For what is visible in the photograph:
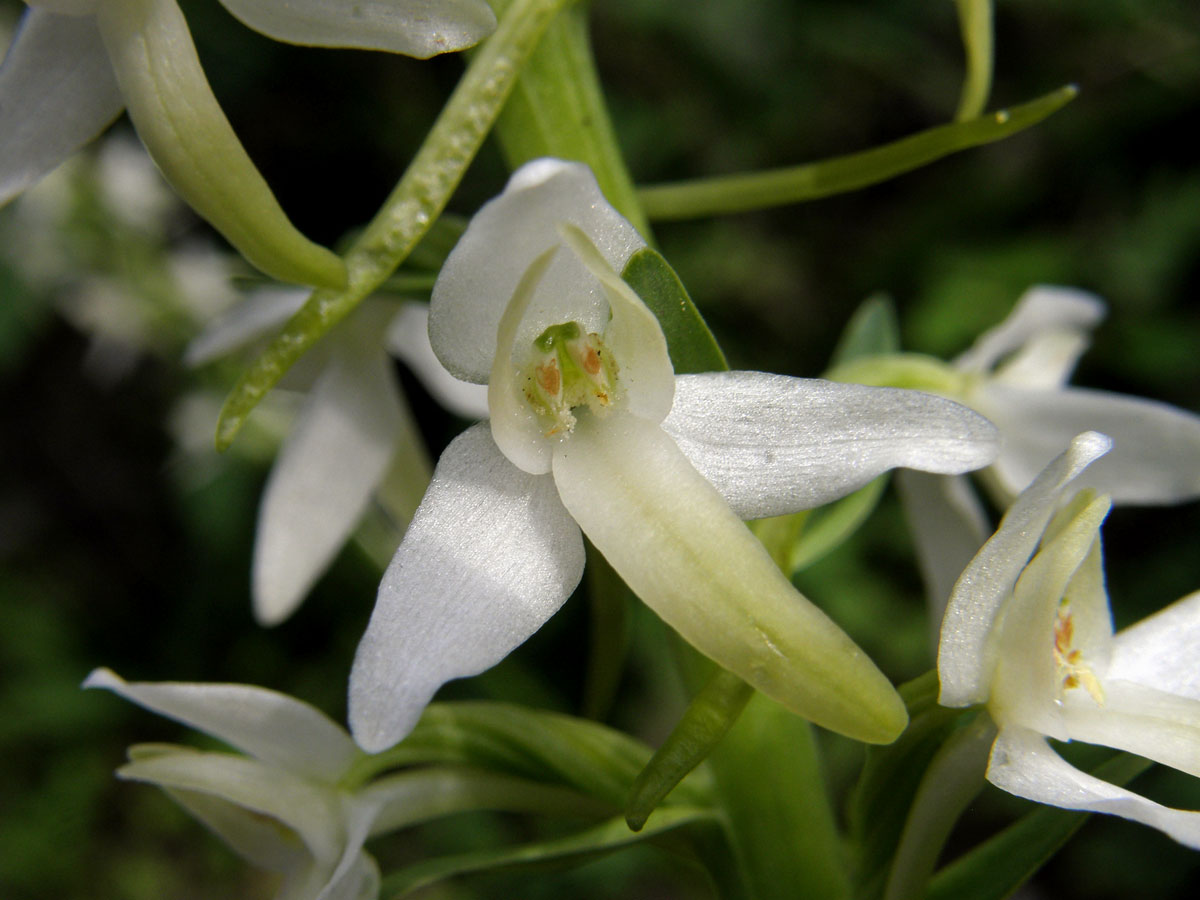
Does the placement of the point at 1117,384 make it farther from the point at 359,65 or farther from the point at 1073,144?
the point at 359,65

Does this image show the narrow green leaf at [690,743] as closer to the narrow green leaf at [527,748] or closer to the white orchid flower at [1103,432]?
the narrow green leaf at [527,748]

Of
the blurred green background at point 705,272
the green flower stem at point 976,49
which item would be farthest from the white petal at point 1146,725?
the blurred green background at point 705,272

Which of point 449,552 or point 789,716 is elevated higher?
point 449,552

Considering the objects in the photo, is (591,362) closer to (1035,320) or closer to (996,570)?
(996,570)

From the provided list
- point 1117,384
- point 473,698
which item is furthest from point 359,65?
point 1117,384

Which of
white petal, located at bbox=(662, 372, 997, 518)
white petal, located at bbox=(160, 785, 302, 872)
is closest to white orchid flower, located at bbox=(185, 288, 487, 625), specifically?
white petal, located at bbox=(160, 785, 302, 872)

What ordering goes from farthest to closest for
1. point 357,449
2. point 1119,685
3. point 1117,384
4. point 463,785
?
point 1117,384 < point 357,449 < point 463,785 < point 1119,685

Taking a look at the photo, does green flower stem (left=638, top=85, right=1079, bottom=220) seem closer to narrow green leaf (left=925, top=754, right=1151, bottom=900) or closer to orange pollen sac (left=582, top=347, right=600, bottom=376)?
orange pollen sac (left=582, top=347, right=600, bottom=376)
